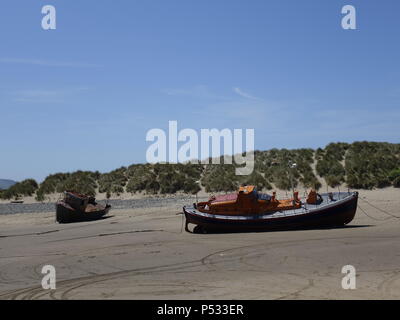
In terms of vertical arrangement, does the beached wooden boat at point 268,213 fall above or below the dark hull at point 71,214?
above

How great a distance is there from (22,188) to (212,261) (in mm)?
44139

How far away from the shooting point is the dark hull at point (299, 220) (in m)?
22.2

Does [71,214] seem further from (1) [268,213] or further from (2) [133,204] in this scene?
(1) [268,213]

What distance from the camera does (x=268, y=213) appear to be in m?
22.8

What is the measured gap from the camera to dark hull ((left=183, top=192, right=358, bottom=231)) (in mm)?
22172

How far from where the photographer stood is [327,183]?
135 feet

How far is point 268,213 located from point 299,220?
1.44 m

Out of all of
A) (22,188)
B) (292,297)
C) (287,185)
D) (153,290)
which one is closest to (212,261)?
(153,290)

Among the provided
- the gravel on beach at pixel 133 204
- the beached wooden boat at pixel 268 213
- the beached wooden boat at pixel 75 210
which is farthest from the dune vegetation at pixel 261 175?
the beached wooden boat at pixel 268 213

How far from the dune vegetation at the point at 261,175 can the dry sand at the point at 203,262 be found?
48.7 feet

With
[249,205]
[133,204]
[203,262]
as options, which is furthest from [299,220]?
[133,204]

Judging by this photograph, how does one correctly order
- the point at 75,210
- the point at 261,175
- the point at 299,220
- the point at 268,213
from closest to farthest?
the point at 299,220
the point at 268,213
the point at 75,210
the point at 261,175

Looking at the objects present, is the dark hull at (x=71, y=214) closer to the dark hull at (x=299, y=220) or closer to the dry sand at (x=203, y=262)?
the dry sand at (x=203, y=262)

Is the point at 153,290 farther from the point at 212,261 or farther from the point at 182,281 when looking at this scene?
the point at 212,261
